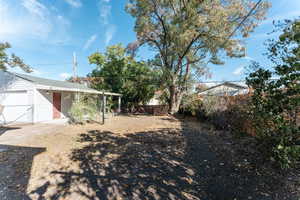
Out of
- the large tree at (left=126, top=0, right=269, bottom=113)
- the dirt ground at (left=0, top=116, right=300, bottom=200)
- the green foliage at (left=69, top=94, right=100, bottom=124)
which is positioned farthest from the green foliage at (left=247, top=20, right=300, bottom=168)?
the green foliage at (left=69, top=94, right=100, bottom=124)

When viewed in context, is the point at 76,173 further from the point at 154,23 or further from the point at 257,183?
the point at 154,23

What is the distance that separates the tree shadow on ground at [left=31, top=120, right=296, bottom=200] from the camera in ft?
7.57

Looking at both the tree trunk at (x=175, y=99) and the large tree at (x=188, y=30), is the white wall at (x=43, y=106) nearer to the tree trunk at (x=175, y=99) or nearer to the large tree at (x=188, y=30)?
the large tree at (x=188, y=30)

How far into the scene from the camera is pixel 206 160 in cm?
365

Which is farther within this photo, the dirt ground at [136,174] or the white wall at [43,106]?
the white wall at [43,106]

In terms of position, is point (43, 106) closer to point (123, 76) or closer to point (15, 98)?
point (15, 98)

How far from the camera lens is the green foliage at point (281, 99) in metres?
2.42

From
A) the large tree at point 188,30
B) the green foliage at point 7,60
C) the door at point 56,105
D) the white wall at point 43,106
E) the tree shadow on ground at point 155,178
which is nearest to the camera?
the tree shadow on ground at point 155,178

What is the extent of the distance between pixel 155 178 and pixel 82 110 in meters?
7.48

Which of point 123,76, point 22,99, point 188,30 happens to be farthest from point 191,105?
point 22,99

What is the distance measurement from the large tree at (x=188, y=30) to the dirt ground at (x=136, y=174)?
893 cm

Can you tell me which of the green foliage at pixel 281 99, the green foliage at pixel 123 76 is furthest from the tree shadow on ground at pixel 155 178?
the green foliage at pixel 123 76

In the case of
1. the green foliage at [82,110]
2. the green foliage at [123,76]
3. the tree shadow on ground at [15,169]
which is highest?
the green foliage at [123,76]

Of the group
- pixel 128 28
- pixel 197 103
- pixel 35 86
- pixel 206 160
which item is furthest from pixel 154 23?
pixel 206 160
